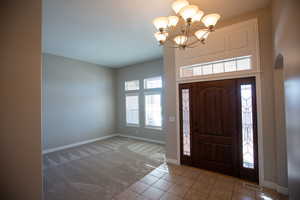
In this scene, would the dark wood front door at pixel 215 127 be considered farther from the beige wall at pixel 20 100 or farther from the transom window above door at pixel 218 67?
the beige wall at pixel 20 100

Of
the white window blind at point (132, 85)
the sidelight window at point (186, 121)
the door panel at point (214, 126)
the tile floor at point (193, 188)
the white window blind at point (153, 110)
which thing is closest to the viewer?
the tile floor at point (193, 188)

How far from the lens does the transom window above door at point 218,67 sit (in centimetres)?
267

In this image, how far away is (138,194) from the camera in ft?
7.67

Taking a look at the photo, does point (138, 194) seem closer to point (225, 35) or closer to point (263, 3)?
point (225, 35)

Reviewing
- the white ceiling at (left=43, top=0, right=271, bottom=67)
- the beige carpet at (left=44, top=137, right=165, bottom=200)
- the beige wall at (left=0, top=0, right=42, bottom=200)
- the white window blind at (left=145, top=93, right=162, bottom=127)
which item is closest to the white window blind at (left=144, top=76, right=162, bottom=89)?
the white window blind at (left=145, top=93, right=162, bottom=127)

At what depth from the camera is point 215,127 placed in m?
2.99

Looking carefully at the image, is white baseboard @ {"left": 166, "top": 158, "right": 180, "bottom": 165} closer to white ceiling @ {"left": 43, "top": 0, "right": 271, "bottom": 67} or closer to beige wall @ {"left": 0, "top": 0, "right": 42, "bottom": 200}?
beige wall @ {"left": 0, "top": 0, "right": 42, "bottom": 200}

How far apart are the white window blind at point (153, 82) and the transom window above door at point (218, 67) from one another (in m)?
2.05

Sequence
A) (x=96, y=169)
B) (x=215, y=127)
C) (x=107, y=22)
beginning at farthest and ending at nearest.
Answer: (x=96, y=169) → (x=215, y=127) → (x=107, y=22)

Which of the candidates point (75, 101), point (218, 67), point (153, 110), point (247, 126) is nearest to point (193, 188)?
point (247, 126)

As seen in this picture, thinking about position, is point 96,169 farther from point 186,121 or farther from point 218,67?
point 218,67

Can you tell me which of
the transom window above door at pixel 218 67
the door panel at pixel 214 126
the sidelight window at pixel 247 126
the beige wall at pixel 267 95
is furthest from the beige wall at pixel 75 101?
the beige wall at pixel 267 95

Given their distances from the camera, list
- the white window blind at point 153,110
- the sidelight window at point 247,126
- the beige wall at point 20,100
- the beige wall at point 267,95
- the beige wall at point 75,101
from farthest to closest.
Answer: the white window blind at point 153,110
the beige wall at point 75,101
the sidelight window at point 247,126
the beige wall at point 267,95
the beige wall at point 20,100

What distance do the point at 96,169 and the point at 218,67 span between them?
3647 millimetres
